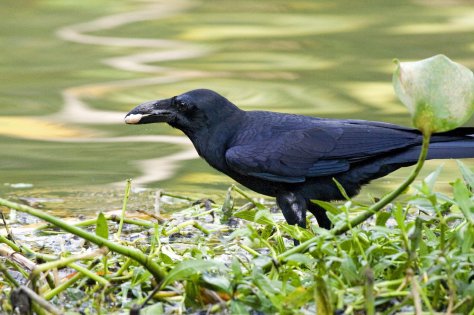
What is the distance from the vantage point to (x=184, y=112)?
5.62 metres

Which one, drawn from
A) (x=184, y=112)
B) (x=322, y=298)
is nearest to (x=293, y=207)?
(x=184, y=112)

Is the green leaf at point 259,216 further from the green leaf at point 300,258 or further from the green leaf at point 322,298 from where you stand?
the green leaf at point 322,298

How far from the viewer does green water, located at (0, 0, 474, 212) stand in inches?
283

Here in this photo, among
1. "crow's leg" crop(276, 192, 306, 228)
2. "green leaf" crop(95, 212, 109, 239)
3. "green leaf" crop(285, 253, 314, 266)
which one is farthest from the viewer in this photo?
"crow's leg" crop(276, 192, 306, 228)

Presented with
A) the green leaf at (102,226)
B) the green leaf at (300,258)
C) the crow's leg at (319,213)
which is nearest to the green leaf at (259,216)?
the green leaf at (300,258)

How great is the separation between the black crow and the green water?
0.98 m

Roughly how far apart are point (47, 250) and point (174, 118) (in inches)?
38.6

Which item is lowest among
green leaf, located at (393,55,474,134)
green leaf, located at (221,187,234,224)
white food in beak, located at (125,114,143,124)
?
green leaf, located at (221,187,234,224)

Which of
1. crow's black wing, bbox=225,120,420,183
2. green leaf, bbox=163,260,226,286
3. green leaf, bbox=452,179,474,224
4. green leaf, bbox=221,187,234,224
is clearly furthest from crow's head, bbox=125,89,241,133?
green leaf, bbox=452,179,474,224

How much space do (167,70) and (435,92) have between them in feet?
23.4

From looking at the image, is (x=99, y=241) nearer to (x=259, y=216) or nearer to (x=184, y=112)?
(x=259, y=216)

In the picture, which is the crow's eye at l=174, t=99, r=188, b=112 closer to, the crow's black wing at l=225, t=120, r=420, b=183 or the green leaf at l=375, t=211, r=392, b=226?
the crow's black wing at l=225, t=120, r=420, b=183

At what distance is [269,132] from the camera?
564cm

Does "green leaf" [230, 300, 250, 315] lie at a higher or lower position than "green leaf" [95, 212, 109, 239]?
lower
